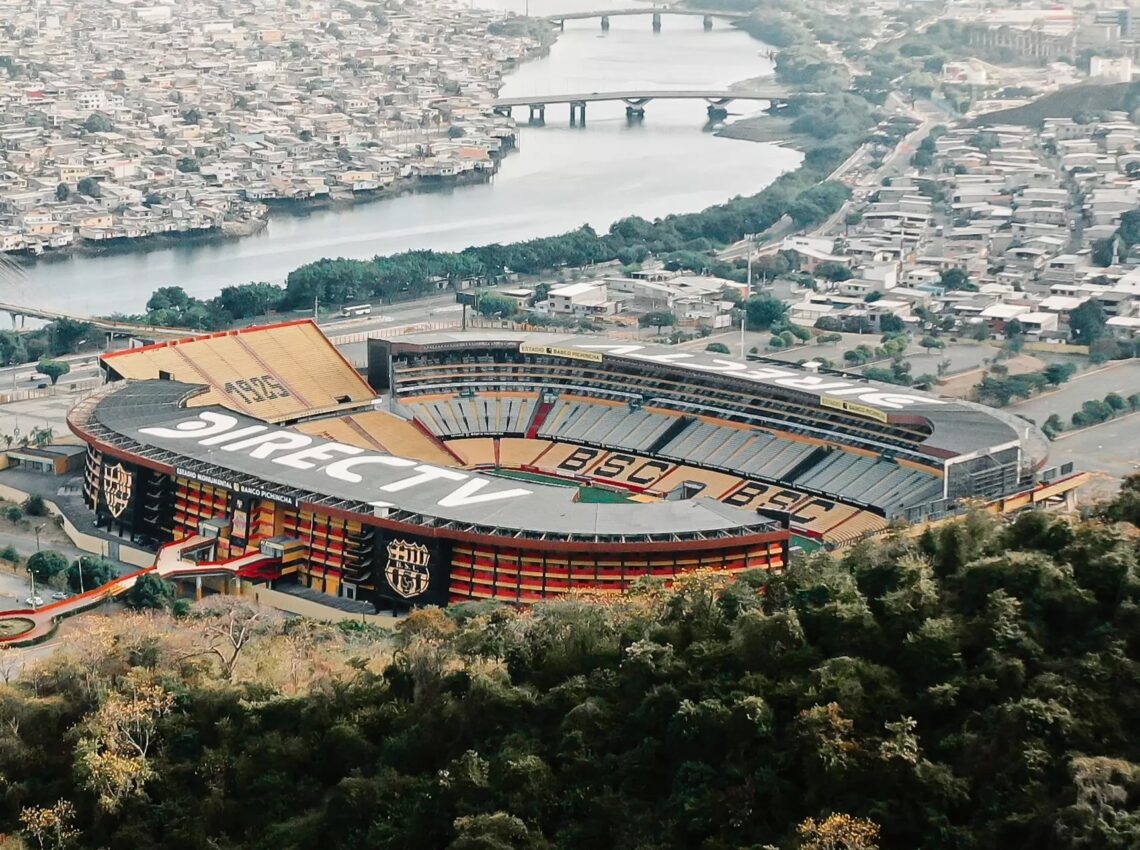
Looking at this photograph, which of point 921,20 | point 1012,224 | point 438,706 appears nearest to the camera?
point 438,706

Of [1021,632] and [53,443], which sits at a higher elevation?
[1021,632]

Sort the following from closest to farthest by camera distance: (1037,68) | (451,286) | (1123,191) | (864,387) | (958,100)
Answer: (864,387)
(451,286)
(1123,191)
(958,100)
(1037,68)

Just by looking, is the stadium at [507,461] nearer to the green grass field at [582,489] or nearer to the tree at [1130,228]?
the green grass field at [582,489]

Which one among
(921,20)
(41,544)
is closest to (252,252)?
(41,544)

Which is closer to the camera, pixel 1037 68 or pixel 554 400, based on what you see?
pixel 554 400

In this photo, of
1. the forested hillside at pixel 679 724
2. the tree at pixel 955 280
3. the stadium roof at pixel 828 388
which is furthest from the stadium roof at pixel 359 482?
the tree at pixel 955 280

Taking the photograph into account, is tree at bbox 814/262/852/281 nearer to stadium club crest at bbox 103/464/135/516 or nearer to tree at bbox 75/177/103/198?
stadium club crest at bbox 103/464/135/516

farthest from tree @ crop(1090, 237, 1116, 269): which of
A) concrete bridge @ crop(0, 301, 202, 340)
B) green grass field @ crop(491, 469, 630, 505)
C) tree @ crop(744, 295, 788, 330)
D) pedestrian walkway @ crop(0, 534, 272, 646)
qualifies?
pedestrian walkway @ crop(0, 534, 272, 646)

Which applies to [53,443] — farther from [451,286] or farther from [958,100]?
[958,100]
